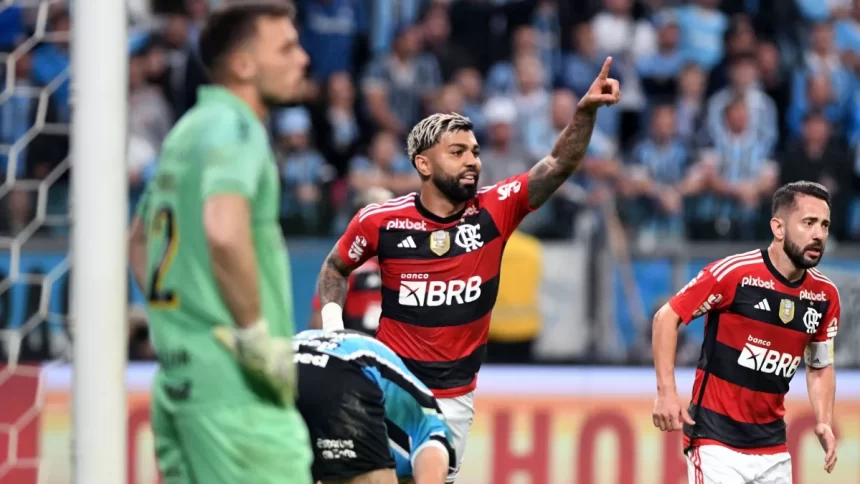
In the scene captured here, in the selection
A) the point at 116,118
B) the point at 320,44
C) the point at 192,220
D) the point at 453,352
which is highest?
the point at 320,44

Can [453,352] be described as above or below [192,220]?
below

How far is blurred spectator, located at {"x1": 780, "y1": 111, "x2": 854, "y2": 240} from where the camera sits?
39.2ft

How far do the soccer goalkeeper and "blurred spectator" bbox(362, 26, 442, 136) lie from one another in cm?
852

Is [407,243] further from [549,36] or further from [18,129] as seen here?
[549,36]

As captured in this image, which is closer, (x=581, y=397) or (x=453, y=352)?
(x=453, y=352)

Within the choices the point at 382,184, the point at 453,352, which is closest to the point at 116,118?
the point at 453,352

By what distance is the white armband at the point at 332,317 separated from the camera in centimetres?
650

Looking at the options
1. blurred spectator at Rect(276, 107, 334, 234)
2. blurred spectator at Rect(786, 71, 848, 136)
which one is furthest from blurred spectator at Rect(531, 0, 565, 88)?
blurred spectator at Rect(276, 107, 334, 234)

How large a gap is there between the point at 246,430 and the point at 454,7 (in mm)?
10415

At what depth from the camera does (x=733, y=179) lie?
12148mm

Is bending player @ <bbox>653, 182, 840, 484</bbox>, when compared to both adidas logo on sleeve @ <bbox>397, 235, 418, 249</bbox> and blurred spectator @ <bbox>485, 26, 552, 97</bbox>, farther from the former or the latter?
blurred spectator @ <bbox>485, 26, 552, 97</bbox>

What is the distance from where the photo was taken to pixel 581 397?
10.5 meters

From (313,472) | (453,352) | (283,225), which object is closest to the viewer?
(313,472)

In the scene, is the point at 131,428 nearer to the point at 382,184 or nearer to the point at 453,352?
the point at 382,184
